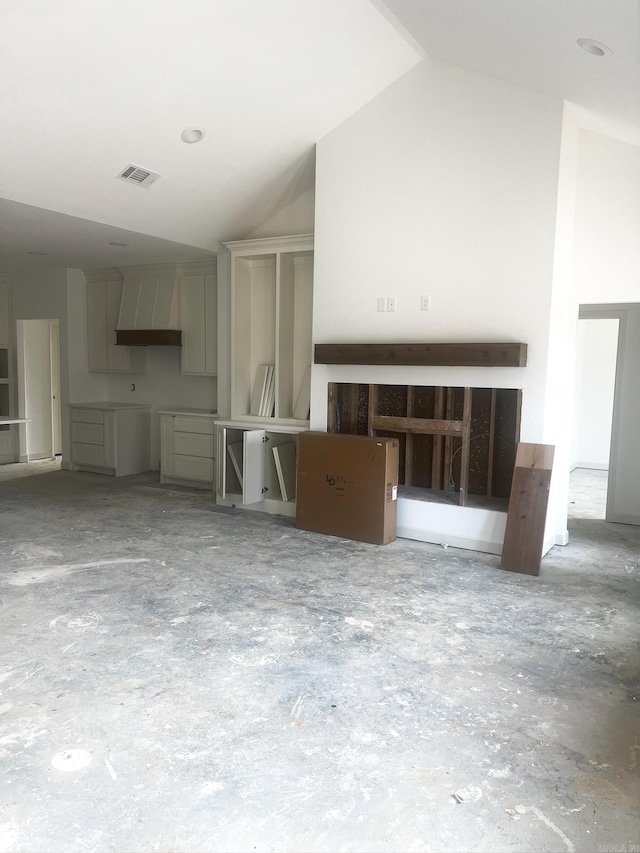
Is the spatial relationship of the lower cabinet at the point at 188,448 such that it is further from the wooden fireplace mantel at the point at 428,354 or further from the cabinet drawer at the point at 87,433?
the wooden fireplace mantel at the point at 428,354

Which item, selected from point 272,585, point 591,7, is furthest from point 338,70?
point 272,585

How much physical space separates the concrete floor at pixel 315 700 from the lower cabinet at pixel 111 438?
291cm

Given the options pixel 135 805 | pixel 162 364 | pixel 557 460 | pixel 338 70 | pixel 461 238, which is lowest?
pixel 135 805

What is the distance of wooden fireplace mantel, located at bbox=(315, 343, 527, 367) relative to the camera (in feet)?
14.1

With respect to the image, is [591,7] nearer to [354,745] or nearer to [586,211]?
[586,211]

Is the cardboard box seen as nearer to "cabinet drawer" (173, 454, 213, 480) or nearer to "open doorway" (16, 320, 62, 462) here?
"cabinet drawer" (173, 454, 213, 480)

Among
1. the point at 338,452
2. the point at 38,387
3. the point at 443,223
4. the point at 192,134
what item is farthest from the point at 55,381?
the point at 443,223

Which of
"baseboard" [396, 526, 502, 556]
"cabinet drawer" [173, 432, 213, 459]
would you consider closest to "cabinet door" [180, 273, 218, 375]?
"cabinet drawer" [173, 432, 213, 459]

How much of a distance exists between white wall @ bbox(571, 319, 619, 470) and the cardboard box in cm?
443

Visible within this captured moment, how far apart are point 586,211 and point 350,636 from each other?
3517 mm

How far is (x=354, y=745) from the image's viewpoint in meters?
2.31

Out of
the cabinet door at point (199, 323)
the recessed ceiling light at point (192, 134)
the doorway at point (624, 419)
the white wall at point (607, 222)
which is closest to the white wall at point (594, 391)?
the doorway at point (624, 419)

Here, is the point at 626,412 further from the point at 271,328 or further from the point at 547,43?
the point at 271,328

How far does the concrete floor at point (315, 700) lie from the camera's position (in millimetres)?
1936
